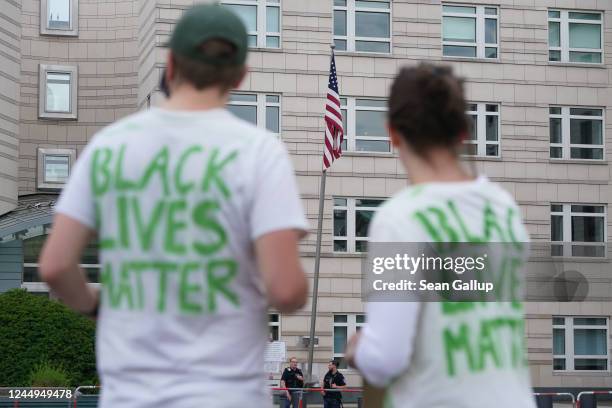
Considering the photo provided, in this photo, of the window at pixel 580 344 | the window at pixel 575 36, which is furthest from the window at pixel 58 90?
the window at pixel 580 344

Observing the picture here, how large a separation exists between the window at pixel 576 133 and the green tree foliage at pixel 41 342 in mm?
17099

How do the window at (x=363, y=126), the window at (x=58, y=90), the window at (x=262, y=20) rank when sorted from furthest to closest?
the window at (x=58, y=90) → the window at (x=363, y=126) → the window at (x=262, y=20)

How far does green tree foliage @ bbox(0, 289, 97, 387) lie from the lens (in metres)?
38.0

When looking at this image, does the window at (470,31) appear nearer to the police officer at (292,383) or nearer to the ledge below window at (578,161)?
the ledge below window at (578,161)

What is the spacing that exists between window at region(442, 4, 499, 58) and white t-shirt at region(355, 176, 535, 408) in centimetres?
4288

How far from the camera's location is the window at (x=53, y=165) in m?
52.7

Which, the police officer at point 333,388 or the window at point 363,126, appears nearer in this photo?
the police officer at point 333,388

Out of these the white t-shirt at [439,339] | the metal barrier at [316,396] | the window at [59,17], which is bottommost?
the metal barrier at [316,396]

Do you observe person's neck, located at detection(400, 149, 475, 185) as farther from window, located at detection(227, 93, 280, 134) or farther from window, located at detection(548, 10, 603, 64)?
window, located at detection(548, 10, 603, 64)

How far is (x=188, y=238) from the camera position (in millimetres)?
3600

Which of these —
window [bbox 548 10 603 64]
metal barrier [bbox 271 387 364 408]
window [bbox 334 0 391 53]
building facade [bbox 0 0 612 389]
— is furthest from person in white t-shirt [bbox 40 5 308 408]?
window [bbox 548 10 603 64]

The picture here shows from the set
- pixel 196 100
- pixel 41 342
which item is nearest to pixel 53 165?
pixel 41 342

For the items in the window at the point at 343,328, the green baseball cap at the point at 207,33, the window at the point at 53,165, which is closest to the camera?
the green baseball cap at the point at 207,33

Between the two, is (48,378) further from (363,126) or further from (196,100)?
(196,100)
